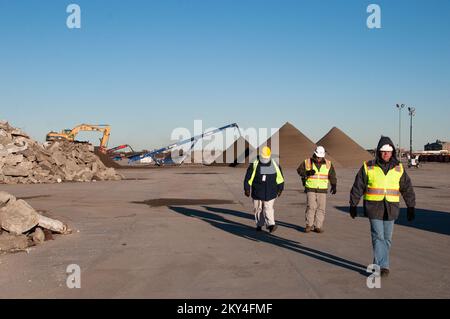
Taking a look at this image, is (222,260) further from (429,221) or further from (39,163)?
(39,163)

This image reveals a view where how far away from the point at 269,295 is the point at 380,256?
178cm

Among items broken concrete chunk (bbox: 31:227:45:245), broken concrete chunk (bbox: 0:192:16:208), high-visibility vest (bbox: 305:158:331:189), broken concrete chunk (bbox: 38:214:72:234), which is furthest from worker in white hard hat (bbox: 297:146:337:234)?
broken concrete chunk (bbox: 0:192:16:208)

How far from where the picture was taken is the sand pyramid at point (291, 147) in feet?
219

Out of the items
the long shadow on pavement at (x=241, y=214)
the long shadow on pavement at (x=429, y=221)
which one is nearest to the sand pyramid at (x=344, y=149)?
the long shadow on pavement at (x=429, y=221)

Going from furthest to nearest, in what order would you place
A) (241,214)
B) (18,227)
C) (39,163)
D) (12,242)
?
(39,163), (241,214), (18,227), (12,242)

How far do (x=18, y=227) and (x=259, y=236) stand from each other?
4.50 m

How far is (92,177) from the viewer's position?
32.2m

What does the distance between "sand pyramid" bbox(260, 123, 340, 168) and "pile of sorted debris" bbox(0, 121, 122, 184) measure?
36.2 metres

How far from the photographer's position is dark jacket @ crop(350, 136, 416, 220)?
19.9ft

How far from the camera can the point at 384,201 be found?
20.0 feet

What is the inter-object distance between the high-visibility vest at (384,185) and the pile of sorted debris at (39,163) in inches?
1013

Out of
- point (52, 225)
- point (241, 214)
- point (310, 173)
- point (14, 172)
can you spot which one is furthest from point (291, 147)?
point (52, 225)
